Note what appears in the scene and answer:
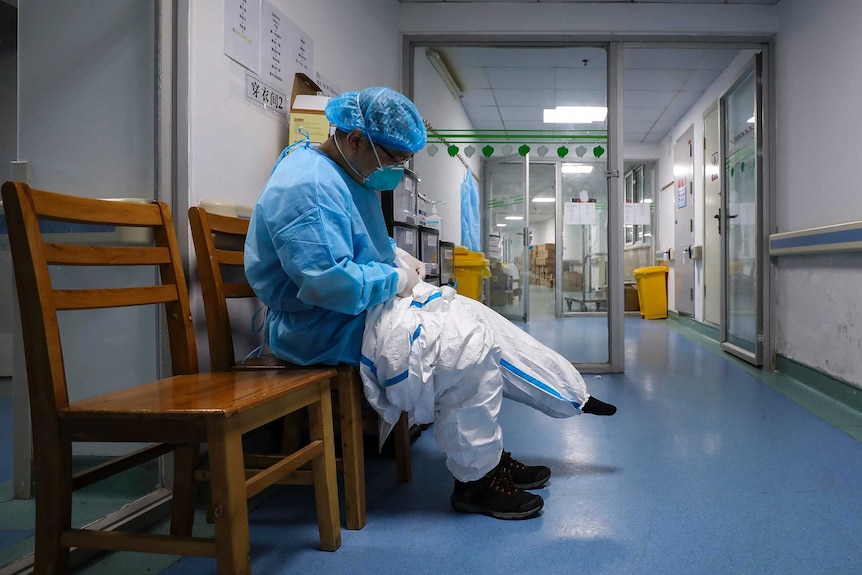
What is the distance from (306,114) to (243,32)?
380 mm

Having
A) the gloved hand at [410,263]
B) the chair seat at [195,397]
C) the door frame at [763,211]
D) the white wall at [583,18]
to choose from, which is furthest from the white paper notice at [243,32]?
the door frame at [763,211]

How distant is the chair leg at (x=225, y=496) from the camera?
38.7 inches

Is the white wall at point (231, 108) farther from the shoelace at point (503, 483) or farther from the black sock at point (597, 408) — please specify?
the black sock at point (597, 408)

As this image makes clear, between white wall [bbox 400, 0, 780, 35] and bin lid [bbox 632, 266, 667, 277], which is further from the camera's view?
bin lid [bbox 632, 266, 667, 277]

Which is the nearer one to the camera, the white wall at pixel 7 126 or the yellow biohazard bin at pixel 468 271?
the white wall at pixel 7 126

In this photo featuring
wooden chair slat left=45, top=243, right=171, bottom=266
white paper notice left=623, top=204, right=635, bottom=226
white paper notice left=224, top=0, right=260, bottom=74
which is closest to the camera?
wooden chair slat left=45, top=243, right=171, bottom=266

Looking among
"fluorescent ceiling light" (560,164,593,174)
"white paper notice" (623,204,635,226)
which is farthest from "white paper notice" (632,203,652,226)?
"fluorescent ceiling light" (560,164,593,174)

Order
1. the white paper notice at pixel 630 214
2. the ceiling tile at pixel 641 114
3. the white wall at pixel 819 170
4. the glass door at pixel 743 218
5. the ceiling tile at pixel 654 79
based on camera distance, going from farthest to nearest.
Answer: the ceiling tile at pixel 641 114 → the ceiling tile at pixel 654 79 → the white paper notice at pixel 630 214 → the glass door at pixel 743 218 → the white wall at pixel 819 170

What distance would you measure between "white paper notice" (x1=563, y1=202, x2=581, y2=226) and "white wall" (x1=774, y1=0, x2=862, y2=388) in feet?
4.08

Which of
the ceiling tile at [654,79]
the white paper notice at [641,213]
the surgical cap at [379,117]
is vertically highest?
the ceiling tile at [654,79]

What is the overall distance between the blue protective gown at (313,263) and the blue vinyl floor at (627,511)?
0.49 m

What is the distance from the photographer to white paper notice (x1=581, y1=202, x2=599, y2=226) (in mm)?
3925

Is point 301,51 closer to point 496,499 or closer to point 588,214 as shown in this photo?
point 496,499

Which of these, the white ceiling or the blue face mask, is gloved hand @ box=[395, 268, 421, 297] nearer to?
the blue face mask
